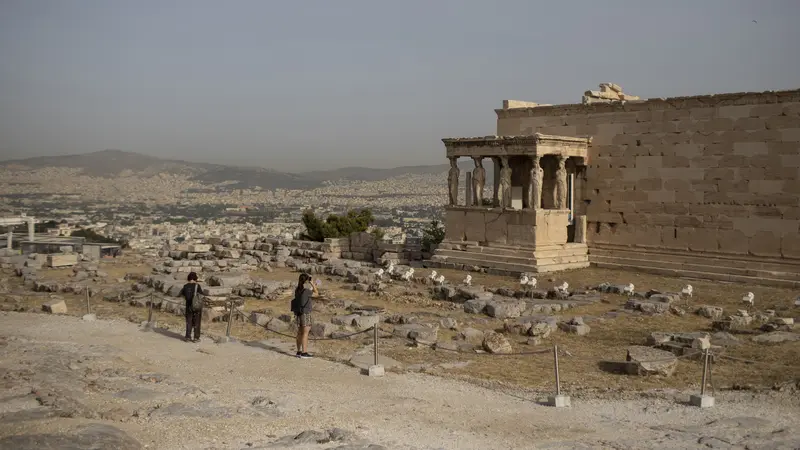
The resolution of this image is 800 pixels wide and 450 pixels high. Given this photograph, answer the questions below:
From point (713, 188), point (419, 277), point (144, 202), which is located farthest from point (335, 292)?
point (144, 202)

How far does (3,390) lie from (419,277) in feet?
44.7

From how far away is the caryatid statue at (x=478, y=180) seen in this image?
2436 centimetres

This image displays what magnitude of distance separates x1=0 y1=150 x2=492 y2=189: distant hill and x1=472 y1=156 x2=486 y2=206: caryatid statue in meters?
119

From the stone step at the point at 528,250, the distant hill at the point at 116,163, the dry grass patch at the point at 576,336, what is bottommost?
the dry grass patch at the point at 576,336

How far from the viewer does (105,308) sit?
17.7 metres

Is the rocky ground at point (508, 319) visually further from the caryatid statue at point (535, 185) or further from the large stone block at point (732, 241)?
the caryatid statue at point (535, 185)

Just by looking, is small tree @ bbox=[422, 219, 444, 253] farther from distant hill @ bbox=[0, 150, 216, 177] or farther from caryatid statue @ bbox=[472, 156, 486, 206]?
distant hill @ bbox=[0, 150, 216, 177]

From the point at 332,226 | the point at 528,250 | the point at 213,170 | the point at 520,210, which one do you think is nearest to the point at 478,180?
the point at 520,210

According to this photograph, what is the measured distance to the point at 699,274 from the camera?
68.2ft

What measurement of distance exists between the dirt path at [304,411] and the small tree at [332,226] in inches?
737

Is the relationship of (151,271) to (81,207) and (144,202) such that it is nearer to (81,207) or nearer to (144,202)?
(81,207)

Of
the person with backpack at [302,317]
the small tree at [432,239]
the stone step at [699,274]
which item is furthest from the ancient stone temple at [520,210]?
the person with backpack at [302,317]

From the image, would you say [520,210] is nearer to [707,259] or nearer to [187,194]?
[707,259]

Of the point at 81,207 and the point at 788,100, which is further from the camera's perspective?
the point at 81,207
